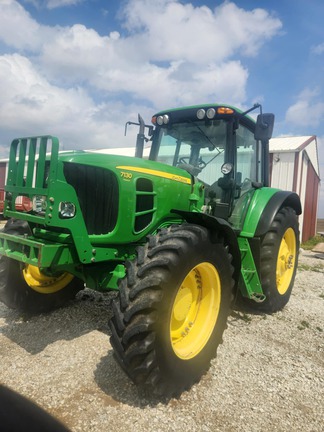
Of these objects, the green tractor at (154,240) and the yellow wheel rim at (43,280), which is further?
the yellow wheel rim at (43,280)

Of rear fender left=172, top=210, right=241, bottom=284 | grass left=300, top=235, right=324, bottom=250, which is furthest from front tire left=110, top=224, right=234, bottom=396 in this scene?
grass left=300, top=235, right=324, bottom=250

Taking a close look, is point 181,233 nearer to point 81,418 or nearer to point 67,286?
point 81,418

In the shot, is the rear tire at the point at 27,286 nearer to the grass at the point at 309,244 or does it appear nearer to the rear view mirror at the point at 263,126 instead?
the rear view mirror at the point at 263,126

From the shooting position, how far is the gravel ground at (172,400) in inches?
83.0

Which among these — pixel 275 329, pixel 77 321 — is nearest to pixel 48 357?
pixel 77 321

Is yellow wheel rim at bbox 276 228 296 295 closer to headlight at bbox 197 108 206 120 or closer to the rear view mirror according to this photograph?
the rear view mirror

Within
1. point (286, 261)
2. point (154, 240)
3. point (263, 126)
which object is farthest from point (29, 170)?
point (286, 261)

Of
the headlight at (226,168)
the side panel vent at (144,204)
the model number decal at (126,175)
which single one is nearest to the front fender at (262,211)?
the headlight at (226,168)

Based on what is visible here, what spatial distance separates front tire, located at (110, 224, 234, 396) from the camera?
83.1 inches

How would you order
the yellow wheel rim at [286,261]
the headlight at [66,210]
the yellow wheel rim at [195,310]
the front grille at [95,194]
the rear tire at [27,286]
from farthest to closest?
the yellow wheel rim at [286,261] → the rear tire at [27,286] → the front grille at [95,194] → the yellow wheel rim at [195,310] → the headlight at [66,210]

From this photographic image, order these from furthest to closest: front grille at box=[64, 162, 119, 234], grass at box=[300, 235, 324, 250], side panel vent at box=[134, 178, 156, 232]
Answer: grass at box=[300, 235, 324, 250]
side panel vent at box=[134, 178, 156, 232]
front grille at box=[64, 162, 119, 234]

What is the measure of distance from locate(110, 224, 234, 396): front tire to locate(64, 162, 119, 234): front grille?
1.57 ft

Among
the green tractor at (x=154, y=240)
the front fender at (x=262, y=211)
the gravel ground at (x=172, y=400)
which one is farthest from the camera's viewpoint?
the front fender at (x=262, y=211)

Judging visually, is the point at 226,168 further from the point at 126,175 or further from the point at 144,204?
the point at 126,175
